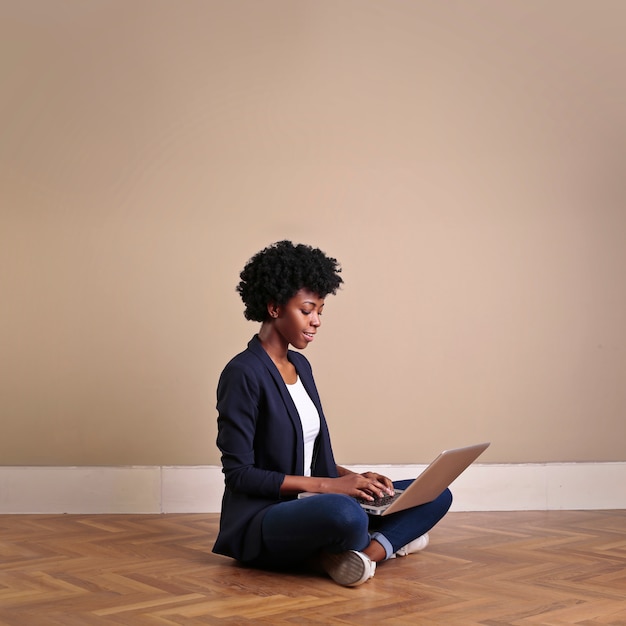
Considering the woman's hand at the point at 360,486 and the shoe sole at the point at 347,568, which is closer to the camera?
the shoe sole at the point at 347,568

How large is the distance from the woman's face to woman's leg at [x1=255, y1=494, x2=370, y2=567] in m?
0.54

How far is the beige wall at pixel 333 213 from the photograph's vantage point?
421 cm

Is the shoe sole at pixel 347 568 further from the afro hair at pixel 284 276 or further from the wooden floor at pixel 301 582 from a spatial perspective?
the afro hair at pixel 284 276

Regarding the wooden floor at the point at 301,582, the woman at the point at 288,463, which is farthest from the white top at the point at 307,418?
the wooden floor at the point at 301,582

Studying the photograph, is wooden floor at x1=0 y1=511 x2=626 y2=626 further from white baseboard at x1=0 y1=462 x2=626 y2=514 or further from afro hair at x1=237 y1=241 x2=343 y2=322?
afro hair at x1=237 y1=241 x2=343 y2=322

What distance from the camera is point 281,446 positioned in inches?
113

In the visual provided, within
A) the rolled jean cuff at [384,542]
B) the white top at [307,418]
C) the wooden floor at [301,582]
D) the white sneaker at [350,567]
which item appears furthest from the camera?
the white top at [307,418]

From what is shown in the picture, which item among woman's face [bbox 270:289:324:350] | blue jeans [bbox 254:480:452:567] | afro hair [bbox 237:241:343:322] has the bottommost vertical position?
blue jeans [bbox 254:480:452:567]

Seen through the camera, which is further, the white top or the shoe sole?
the white top

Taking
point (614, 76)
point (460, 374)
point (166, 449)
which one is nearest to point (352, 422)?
point (460, 374)

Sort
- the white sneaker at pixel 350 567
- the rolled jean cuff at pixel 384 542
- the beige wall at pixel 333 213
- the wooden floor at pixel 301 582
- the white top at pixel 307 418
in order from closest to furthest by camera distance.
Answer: the wooden floor at pixel 301 582 → the white sneaker at pixel 350 567 → the rolled jean cuff at pixel 384 542 → the white top at pixel 307 418 → the beige wall at pixel 333 213

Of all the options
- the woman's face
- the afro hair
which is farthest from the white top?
the afro hair

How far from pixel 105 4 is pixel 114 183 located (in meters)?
0.82

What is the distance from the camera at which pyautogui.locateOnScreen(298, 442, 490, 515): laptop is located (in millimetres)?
2650
